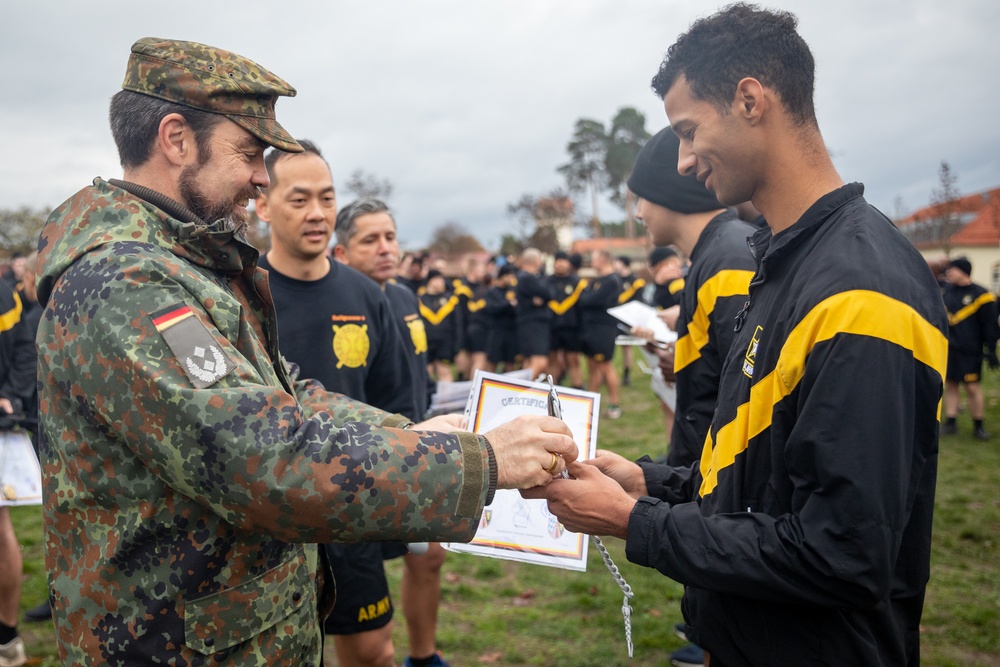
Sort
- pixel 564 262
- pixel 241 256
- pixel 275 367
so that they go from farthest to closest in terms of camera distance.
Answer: pixel 564 262, pixel 275 367, pixel 241 256

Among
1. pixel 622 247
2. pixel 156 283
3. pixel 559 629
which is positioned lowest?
pixel 559 629

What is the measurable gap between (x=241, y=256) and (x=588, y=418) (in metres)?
1.29

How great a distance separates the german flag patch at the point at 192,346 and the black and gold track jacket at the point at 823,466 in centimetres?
111

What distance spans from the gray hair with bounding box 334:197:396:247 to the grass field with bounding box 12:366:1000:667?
2.72m

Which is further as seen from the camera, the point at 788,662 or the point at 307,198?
the point at 307,198

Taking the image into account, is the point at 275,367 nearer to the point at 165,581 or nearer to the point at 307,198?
the point at 165,581

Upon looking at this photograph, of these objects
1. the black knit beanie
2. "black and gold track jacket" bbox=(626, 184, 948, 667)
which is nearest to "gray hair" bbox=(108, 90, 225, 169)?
"black and gold track jacket" bbox=(626, 184, 948, 667)

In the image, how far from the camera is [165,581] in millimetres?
1803

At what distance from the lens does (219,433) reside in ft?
5.24

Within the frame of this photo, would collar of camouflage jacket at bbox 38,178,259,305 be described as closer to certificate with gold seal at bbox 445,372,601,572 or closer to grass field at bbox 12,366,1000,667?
certificate with gold seal at bbox 445,372,601,572

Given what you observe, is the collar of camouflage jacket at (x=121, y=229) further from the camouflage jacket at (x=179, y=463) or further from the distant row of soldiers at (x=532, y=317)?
the distant row of soldiers at (x=532, y=317)

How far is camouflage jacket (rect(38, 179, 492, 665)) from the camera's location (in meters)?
1.62

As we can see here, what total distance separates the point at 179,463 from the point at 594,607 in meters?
4.13

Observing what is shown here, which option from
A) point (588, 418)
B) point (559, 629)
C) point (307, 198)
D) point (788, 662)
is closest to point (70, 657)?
point (588, 418)
